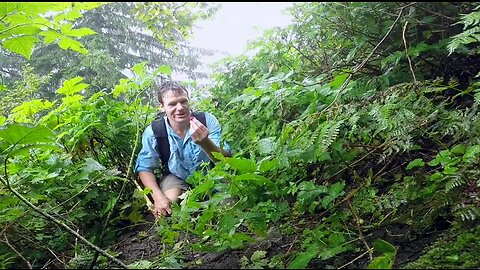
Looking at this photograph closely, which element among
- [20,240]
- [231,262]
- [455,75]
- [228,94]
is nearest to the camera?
[231,262]

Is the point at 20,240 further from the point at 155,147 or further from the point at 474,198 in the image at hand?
the point at 474,198

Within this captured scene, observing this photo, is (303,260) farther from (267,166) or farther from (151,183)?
(151,183)

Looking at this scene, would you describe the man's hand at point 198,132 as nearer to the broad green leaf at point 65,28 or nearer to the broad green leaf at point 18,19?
the broad green leaf at point 65,28

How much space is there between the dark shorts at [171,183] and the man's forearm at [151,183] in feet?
0.52

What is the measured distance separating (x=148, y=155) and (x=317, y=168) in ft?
5.53

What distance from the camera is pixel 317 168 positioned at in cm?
249

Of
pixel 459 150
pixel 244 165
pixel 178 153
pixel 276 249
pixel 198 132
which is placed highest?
pixel 198 132

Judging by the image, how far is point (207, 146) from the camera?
3.12 metres

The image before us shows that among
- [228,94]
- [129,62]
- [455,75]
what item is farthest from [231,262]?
[129,62]

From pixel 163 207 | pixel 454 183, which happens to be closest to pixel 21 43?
pixel 163 207

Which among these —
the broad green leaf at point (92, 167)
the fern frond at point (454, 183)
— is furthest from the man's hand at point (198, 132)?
the fern frond at point (454, 183)

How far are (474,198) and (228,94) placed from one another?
3822mm

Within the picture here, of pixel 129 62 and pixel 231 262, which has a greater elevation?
pixel 129 62

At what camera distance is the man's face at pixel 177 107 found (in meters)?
3.76
